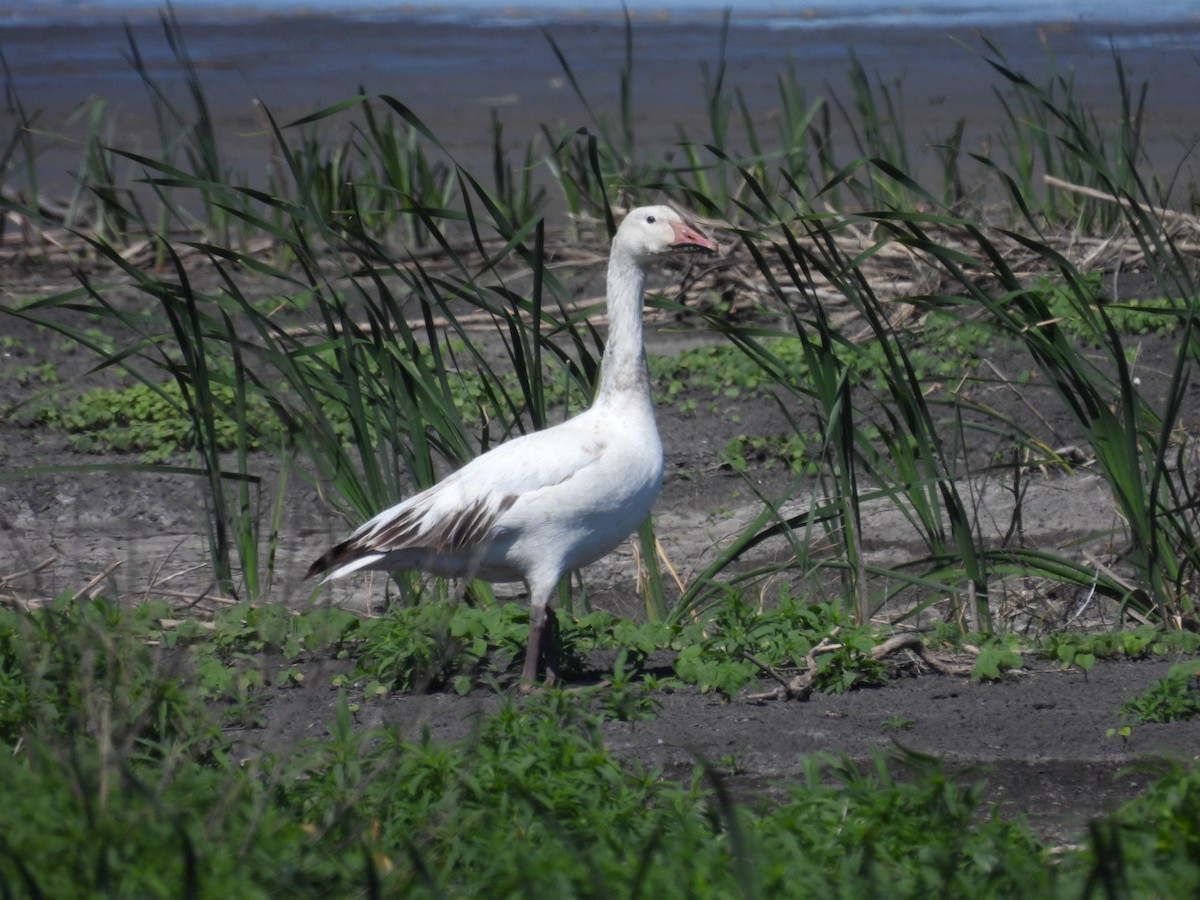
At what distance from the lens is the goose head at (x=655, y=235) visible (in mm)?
4719

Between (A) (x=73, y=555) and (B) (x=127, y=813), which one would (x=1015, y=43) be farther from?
(B) (x=127, y=813)

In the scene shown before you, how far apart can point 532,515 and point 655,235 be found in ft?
3.34

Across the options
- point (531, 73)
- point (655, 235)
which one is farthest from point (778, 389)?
point (531, 73)

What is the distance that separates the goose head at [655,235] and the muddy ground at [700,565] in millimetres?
1168

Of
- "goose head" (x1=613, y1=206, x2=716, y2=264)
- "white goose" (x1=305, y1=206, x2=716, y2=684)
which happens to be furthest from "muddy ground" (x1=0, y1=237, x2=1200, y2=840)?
"goose head" (x1=613, y1=206, x2=716, y2=264)

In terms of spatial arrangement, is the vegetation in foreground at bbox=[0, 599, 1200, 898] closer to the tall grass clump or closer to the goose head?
the tall grass clump

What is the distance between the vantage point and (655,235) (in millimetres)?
4719

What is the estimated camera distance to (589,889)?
2396mm

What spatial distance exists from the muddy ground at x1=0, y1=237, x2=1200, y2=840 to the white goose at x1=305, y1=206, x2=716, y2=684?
11.2 inches

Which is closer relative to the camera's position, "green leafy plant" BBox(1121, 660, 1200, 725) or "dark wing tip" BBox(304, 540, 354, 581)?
"green leafy plant" BBox(1121, 660, 1200, 725)

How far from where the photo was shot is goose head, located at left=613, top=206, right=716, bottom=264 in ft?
15.5

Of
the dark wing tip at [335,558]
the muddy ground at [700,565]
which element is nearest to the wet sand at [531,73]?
the muddy ground at [700,565]

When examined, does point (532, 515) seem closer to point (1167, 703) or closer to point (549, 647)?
point (549, 647)

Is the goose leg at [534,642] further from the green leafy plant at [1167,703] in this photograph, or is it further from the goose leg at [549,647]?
the green leafy plant at [1167,703]
